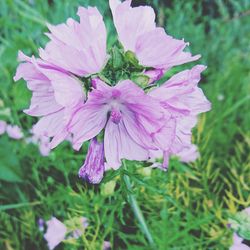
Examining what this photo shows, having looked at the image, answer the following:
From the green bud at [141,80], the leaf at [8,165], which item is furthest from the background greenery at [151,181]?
the green bud at [141,80]

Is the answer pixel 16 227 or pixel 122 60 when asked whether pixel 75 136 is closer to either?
pixel 122 60

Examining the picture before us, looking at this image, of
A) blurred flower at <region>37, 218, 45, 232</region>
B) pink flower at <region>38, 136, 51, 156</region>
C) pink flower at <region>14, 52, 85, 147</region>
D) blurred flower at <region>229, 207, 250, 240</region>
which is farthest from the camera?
pink flower at <region>38, 136, 51, 156</region>

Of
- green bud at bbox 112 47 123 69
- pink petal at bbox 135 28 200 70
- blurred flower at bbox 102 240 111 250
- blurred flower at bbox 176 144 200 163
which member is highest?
pink petal at bbox 135 28 200 70

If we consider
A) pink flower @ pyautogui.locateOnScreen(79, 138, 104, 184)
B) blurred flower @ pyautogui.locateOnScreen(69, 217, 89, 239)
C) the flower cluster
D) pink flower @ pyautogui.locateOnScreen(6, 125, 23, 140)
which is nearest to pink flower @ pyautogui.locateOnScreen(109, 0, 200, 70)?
the flower cluster

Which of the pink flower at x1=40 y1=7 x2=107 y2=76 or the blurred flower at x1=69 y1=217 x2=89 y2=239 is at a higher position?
the pink flower at x1=40 y1=7 x2=107 y2=76

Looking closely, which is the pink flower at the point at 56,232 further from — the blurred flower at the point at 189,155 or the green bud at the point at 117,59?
the green bud at the point at 117,59

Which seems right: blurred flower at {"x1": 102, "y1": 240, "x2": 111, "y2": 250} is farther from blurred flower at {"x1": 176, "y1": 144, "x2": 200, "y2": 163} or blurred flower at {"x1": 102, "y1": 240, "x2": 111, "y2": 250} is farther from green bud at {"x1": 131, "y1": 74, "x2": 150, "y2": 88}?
green bud at {"x1": 131, "y1": 74, "x2": 150, "y2": 88}

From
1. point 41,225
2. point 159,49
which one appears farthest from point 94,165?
point 41,225
